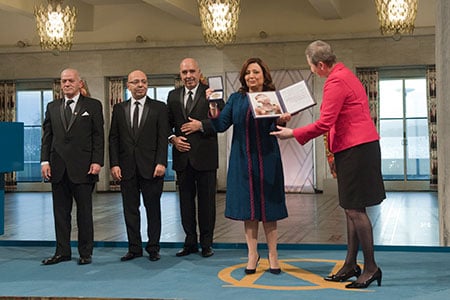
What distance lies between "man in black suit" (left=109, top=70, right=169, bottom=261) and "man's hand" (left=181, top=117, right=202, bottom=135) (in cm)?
24

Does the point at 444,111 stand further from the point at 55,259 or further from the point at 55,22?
the point at 55,22

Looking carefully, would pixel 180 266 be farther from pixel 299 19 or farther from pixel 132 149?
pixel 299 19

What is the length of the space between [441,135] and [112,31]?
10.9 metres

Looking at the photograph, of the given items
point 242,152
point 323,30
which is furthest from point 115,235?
point 323,30

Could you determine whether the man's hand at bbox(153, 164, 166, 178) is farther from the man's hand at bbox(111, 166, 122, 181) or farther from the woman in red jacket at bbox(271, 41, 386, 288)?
the woman in red jacket at bbox(271, 41, 386, 288)

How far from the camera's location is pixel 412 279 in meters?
4.55

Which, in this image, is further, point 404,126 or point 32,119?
point 32,119

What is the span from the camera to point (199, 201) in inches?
225

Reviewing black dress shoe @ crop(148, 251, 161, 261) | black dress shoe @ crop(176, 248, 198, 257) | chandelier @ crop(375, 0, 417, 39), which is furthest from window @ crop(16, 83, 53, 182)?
black dress shoe @ crop(148, 251, 161, 261)

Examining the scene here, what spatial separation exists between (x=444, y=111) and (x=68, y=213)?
3393 millimetres

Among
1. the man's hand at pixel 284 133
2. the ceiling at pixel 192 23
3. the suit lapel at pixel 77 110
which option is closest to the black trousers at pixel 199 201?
the suit lapel at pixel 77 110

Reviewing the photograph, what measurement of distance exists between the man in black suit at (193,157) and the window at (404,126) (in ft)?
32.9

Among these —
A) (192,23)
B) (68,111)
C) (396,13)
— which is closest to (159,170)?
(68,111)

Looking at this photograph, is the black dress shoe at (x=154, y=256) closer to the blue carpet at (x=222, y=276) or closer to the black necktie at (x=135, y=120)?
the blue carpet at (x=222, y=276)
